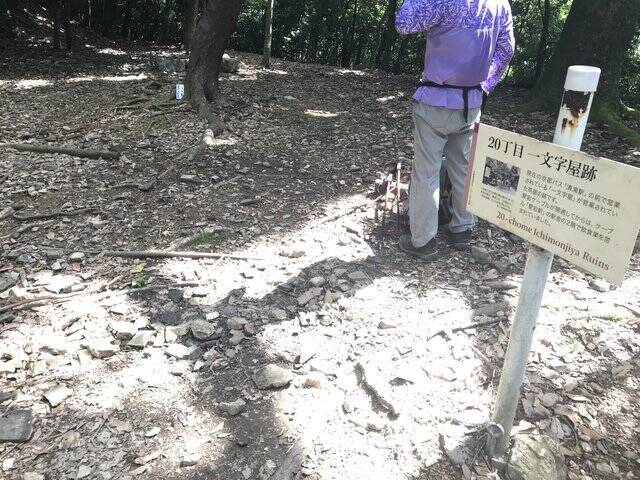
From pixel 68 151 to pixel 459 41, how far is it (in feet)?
17.6

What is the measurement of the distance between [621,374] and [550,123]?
590cm

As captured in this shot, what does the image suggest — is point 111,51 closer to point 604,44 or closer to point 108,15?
point 108,15

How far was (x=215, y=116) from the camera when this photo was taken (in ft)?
25.6

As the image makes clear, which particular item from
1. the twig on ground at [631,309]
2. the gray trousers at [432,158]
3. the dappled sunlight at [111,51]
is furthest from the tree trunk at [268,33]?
the twig on ground at [631,309]

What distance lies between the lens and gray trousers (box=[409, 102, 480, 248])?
4.11m

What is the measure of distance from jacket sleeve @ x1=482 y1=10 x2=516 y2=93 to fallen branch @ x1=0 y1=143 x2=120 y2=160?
15.8ft

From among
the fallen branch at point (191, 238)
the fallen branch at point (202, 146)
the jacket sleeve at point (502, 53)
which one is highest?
the jacket sleeve at point (502, 53)

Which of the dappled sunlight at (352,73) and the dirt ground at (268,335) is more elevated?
the dappled sunlight at (352,73)

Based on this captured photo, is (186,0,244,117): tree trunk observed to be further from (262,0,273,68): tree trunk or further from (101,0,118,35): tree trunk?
(101,0,118,35): tree trunk

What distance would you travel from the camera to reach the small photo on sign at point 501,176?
2.26 m

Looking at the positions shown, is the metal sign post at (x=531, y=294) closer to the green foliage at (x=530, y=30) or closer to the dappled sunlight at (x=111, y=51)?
the green foliage at (x=530, y=30)

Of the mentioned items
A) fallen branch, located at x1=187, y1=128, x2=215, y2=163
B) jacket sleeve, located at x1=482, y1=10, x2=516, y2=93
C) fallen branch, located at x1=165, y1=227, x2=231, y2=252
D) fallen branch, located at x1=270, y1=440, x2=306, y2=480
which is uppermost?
jacket sleeve, located at x1=482, y1=10, x2=516, y2=93

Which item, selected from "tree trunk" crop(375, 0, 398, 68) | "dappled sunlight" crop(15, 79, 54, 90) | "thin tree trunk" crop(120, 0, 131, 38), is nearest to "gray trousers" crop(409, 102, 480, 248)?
"dappled sunlight" crop(15, 79, 54, 90)

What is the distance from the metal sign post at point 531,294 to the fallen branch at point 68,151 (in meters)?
5.80
